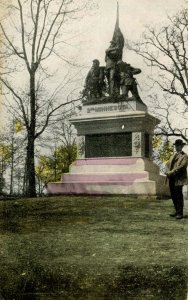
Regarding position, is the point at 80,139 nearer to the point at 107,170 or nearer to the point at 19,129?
the point at 107,170

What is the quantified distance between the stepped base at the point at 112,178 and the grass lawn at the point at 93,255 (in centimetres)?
362

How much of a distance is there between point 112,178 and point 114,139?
1.18 meters

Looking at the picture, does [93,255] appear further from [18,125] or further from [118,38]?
[18,125]

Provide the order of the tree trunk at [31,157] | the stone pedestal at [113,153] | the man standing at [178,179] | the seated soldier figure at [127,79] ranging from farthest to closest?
the tree trunk at [31,157], the seated soldier figure at [127,79], the stone pedestal at [113,153], the man standing at [178,179]

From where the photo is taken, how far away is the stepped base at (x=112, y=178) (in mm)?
12203

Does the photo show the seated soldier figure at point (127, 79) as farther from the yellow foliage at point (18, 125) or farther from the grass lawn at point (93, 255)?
the grass lawn at point (93, 255)

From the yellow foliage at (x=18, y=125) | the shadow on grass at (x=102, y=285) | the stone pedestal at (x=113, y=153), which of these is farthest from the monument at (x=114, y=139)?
the shadow on grass at (x=102, y=285)

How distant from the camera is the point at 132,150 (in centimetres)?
1302

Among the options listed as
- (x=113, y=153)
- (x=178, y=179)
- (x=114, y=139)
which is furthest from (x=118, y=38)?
(x=178, y=179)

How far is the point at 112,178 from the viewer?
1275cm

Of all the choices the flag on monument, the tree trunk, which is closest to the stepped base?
the tree trunk

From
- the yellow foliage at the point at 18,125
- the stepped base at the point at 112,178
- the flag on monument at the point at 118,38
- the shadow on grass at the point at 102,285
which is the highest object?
the flag on monument at the point at 118,38

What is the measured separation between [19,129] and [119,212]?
10.0 metres

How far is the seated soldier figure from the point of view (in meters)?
13.7
